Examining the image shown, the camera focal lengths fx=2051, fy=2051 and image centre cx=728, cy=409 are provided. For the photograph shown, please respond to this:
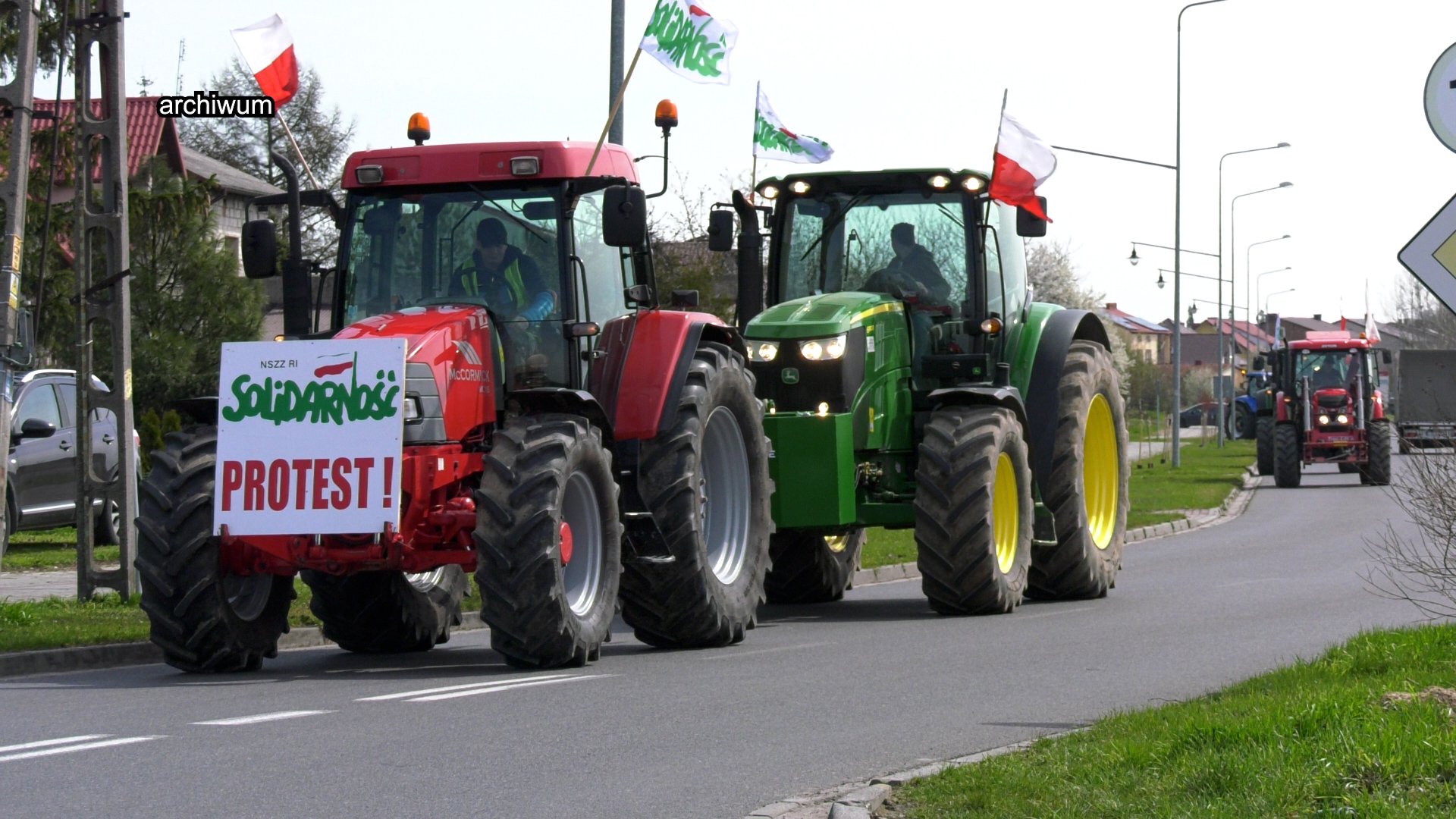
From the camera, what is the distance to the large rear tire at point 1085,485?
1620 cm

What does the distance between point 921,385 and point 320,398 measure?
6.36 meters

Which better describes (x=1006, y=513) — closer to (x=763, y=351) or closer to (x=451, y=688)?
(x=763, y=351)

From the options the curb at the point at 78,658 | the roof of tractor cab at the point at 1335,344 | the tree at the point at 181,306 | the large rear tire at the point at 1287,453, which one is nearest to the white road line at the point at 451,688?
the curb at the point at 78,658

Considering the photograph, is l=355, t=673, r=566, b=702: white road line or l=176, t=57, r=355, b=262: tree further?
l=176, t=57, r=355, b=262: tree

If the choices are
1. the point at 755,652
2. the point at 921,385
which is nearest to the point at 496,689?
the point at 755,652

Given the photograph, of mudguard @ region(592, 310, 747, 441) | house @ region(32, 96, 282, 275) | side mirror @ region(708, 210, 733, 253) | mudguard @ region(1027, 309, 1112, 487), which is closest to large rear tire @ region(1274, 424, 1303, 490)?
house @ region(32, 96, 282, 275)

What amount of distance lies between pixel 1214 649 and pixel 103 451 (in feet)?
49.1

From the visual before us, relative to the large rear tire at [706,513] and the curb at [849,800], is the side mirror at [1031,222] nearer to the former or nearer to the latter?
the large rear tire at [706,513]

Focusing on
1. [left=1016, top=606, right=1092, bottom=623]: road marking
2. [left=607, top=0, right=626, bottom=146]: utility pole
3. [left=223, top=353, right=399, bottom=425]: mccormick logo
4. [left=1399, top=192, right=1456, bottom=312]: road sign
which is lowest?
[left=1016, top=606, right=1092, bottom=623]: road marking

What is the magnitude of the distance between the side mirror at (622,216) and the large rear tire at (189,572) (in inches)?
95.8

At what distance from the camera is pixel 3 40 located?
26531 millimetres

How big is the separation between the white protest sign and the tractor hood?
16.2 ft

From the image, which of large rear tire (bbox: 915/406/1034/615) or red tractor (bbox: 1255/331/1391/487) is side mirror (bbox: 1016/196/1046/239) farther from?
red tractor (bbox: 1255/331/1391/487)

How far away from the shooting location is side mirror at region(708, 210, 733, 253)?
15734 mm
